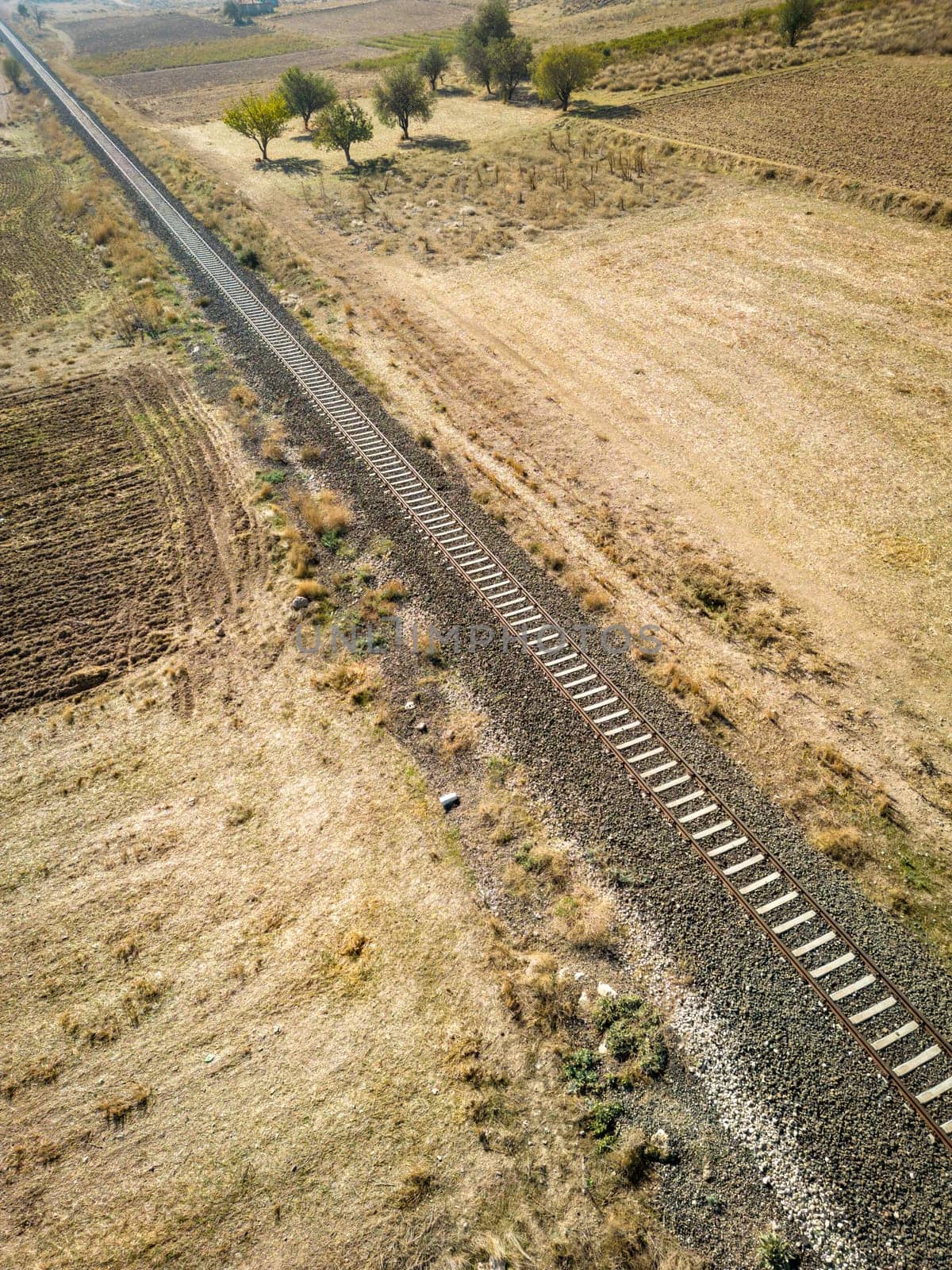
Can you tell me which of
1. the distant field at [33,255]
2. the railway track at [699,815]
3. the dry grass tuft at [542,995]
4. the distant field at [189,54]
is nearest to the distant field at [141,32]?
the distant field at [189,54]

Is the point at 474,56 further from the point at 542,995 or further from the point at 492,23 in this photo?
the point at 542,995

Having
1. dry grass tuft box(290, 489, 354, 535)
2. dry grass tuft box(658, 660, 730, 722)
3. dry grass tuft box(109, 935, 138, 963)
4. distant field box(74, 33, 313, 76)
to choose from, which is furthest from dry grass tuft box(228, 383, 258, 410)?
distant field box(74, 33, 313, 76)

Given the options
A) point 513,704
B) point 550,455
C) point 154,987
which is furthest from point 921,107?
point 154,987

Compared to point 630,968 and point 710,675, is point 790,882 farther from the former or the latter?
point 710,675

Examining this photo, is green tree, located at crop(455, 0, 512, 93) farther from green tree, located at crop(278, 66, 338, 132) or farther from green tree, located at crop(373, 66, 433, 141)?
green tree, located at crop(278, 66, 338, 132)

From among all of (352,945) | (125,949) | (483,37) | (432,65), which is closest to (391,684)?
(352,945)

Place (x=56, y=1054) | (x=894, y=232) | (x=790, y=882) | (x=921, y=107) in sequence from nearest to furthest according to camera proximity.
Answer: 1. (x=56, y=1054)
2. (x=790, y=882)
3. (x=894, y=232)
4. (x=921, y=107)
